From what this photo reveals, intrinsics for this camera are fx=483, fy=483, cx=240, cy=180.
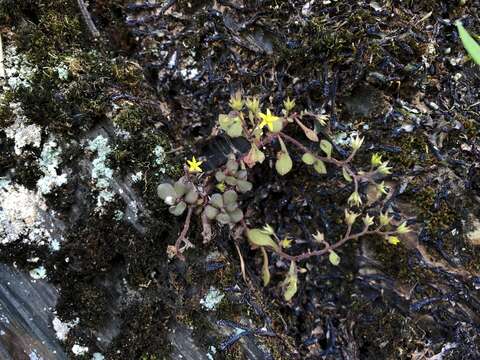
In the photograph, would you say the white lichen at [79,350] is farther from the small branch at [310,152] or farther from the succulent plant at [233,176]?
the small branch at [310,152]

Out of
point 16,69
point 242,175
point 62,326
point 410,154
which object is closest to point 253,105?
point 242,175

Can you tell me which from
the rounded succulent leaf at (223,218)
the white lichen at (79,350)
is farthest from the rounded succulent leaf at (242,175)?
the white lichen at (79,350)

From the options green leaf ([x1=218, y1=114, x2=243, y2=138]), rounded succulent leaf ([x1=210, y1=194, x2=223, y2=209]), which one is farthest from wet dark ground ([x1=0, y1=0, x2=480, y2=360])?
green leaf ([x1=218, y1=114, x2=243, y2=138])

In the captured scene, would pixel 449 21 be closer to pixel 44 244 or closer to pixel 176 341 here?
pixel 176 341

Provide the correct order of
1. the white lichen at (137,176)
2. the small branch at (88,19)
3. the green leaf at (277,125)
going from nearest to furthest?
1. the green leaf at (277,125)
2. the white lichen at (137,176)
3. the small branch at (88,19)

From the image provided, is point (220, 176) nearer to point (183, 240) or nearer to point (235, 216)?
point (235, 216)

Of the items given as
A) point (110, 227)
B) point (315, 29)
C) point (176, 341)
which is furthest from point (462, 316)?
point (110, 227)
